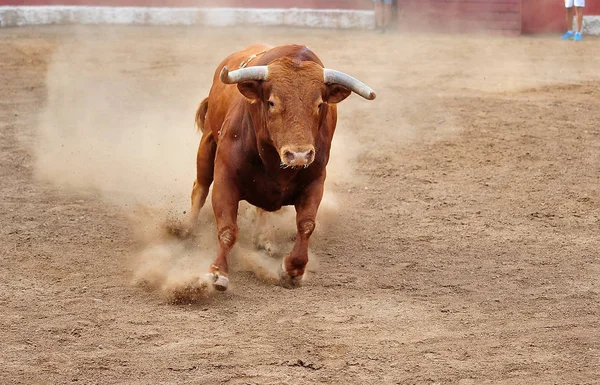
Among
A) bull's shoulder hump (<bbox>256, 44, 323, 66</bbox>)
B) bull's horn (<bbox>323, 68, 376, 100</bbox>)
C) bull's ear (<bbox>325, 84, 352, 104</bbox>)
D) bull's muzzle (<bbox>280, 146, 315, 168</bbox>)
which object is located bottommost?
bull's muzzle (<bbox>280, 146, 315, 168</bbox>)

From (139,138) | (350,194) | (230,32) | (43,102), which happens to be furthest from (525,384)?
(230,32)

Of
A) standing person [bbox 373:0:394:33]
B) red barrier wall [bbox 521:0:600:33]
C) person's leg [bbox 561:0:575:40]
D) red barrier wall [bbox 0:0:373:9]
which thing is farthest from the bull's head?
red barrier wall [bbox 0:0:373:9]

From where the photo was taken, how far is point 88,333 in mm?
4363

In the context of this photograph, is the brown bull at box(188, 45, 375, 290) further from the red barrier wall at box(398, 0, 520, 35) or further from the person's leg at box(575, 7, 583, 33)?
the red barrier wall at box(398, 0, 520, 35)

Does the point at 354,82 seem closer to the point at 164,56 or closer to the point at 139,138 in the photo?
the point at 139,138

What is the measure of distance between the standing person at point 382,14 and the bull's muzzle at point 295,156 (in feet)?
34.8

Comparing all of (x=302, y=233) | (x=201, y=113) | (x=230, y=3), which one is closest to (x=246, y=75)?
(x=302, y=233)

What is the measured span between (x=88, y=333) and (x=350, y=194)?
3.03 metres

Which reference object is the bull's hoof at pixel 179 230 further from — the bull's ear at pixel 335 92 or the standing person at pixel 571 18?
the standing person at pixel 571 18

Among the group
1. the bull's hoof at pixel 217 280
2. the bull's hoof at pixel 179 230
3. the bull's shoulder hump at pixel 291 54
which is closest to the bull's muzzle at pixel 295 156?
the bull's shoulder hump at pixel 291 54

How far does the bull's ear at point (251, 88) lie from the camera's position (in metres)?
4.81

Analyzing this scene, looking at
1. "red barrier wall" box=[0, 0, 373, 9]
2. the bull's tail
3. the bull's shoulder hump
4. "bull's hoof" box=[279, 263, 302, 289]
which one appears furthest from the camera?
"red barrier wall" box=[0, 0, 373, 9]

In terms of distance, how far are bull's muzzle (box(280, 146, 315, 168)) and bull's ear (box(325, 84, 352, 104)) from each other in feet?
1.40

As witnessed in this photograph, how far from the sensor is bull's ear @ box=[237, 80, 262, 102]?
4809mm
